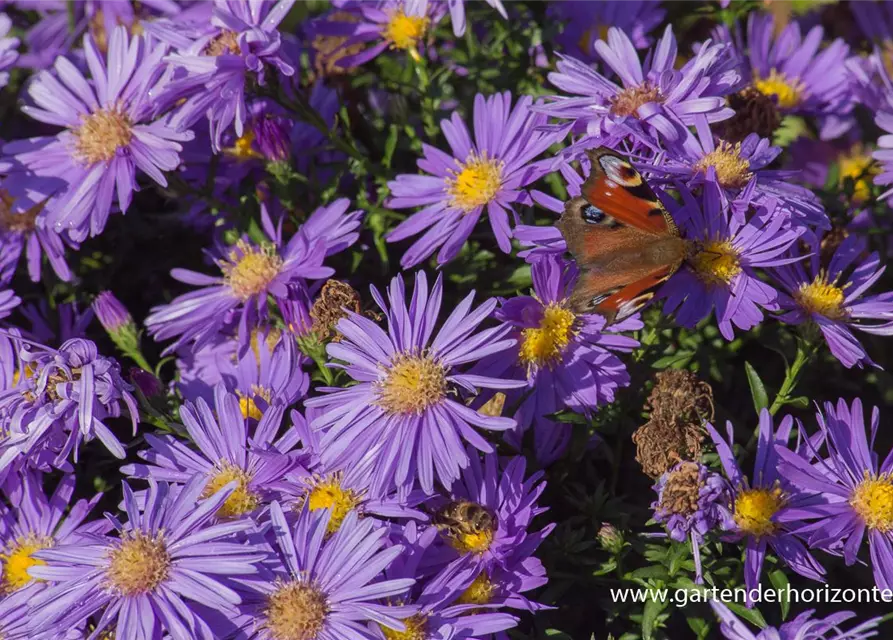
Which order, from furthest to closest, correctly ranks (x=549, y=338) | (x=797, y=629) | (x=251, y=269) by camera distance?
(x=251, y=269) → (x=549, y=338) → (x=797, y=629)

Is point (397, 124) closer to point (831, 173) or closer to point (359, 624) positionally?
point (831, 173)

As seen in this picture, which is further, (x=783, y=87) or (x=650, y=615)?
(x=783, y=87)

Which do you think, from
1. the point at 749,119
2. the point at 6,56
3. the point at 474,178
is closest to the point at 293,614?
the point at 474,178

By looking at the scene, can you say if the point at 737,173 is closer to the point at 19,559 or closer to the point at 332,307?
the point at 332,307


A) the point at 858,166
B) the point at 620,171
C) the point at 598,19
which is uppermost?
the point at 598,19

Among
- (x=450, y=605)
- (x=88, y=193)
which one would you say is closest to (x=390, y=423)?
(x=450, y=605)

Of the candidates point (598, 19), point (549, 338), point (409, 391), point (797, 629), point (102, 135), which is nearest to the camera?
point (797, 629)

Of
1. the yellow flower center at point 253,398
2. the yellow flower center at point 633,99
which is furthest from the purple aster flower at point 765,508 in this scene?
the yellow flower center at point 253,398

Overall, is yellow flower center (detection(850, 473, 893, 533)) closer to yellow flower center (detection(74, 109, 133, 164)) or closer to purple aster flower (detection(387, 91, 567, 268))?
purple aster flower (detection(387, 91, 567, 268))
